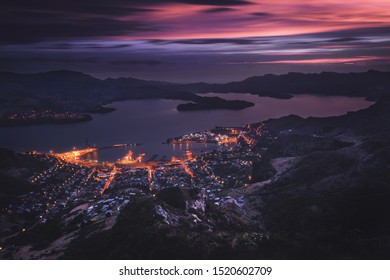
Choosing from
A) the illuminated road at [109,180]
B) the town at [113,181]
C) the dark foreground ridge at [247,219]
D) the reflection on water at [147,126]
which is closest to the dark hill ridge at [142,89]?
the reflection on water at [147,126]

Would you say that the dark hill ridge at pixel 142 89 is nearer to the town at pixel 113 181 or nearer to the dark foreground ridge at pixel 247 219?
the town at pixel 113 181

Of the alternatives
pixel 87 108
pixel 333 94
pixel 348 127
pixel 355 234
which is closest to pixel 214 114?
pixel 333 94

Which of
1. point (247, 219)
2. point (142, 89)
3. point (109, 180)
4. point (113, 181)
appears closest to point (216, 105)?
point (142, 89)

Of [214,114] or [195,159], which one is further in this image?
[214,114]

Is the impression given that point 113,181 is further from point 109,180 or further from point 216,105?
point 216,105

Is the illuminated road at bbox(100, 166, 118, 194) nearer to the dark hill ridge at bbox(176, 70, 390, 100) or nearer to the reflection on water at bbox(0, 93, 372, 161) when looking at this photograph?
the reflection on water at bbox(0, 93, 372, 161)

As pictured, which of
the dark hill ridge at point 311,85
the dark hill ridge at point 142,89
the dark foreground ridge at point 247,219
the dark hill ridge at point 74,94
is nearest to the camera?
the dark foreground ridge at point 247,219

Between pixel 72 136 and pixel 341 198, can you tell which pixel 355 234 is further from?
pixel 72 136
